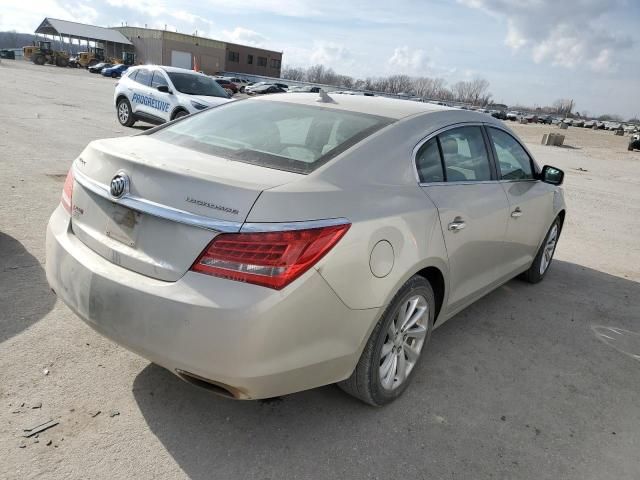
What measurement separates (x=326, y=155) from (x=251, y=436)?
4.85ft

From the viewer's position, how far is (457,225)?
315 cm

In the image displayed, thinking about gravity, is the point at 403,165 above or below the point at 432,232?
above

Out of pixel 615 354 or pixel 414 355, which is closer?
pixel 414 355

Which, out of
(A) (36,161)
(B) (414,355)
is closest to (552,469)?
(B) (414,355)

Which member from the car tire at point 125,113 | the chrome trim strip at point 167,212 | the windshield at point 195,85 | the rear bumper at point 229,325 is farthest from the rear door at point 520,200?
the car tire at point 125,113

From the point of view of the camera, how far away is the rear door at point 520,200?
158 inches

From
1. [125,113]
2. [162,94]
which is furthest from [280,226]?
[125,113]

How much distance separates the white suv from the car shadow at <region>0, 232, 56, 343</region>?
8808mm

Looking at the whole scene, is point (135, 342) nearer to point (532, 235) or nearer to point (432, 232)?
point (432, 232)

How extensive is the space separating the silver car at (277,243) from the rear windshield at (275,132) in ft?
0.05

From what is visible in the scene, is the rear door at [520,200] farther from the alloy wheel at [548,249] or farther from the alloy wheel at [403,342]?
the alloy wheel at [403,342]

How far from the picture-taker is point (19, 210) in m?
5.41

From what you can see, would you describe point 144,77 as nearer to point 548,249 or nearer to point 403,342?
point 548,249

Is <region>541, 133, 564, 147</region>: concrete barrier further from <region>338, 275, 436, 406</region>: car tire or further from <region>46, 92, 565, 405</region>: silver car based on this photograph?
<region>338, 275, 436, 406</region>: car tire
